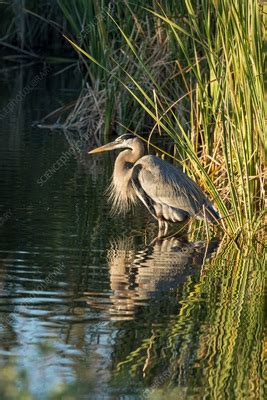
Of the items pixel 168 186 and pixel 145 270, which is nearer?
pixel 145 270

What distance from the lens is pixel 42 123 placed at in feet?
51.8

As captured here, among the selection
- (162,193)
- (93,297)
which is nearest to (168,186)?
(162,193)

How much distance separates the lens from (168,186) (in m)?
9.80

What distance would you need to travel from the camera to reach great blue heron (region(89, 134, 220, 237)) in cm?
960

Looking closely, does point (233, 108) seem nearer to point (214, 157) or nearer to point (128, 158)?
point (214, 157)

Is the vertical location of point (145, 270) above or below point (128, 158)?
below

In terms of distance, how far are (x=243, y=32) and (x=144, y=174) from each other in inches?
85.7

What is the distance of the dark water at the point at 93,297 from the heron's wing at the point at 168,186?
325 millimetres

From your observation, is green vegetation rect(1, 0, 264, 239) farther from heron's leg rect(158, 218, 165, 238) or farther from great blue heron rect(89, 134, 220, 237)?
heron's leg rect(158, 218, 165, 238)

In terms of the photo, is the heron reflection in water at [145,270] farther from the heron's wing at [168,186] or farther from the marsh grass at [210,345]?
the heron's wing at [168,186]

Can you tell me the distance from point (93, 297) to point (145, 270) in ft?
3.21

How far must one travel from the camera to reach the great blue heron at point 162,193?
9.60m

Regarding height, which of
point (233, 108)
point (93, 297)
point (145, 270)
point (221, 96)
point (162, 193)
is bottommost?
point (93, 297)

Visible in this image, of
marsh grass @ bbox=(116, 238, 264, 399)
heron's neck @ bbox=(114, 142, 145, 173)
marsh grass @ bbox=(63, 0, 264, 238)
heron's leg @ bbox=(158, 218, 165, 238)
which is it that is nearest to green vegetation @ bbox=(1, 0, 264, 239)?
marsh grass @ bbox=(63, 0, 264, 238)
